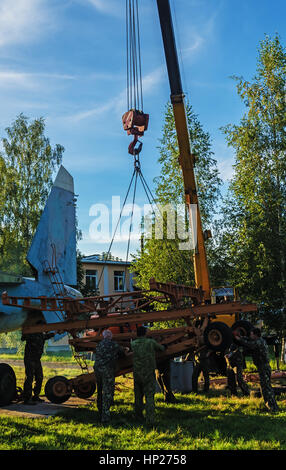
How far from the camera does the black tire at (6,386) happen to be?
900 cm

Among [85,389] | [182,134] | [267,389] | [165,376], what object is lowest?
[85,389]

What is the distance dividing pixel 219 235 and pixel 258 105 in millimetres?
6481

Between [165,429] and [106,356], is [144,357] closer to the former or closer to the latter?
[106,356]

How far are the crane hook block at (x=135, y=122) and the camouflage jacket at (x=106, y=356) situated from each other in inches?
247

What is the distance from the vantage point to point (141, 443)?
19.0ft

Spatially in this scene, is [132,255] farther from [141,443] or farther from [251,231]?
[141,443]

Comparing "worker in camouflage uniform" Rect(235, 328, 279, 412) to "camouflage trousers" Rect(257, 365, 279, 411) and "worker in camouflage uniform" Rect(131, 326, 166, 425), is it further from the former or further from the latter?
"worker in camouflage uniform" Rect(131, 326, 166, 425)

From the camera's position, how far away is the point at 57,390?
883 cm

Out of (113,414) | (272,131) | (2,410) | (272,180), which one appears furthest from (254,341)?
(272,131)

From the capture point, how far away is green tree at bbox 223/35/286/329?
17531 millimetres

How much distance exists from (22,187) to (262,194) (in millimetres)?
12258

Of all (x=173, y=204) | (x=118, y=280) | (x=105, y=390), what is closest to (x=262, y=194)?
(x=173, y=204)

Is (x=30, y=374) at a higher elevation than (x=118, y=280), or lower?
lower

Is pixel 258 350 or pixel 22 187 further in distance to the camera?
pixel 22 187
